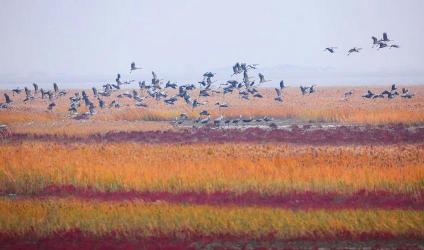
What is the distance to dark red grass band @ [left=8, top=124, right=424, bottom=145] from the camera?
34.8m

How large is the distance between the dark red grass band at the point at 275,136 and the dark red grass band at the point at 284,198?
1261 centimetres

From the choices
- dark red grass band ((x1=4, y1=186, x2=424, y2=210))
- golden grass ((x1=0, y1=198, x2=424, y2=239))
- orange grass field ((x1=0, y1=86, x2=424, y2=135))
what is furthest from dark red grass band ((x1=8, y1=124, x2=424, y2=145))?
golden grass ((x1=0, y1=198, x2=424, y2=239))

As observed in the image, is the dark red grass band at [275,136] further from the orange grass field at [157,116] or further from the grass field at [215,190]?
the orange grass field at [157,116]

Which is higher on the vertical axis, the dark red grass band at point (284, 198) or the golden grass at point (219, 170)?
the golden grass at point (219, 170)

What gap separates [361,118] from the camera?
44.8m

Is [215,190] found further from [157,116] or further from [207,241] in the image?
[157,116]

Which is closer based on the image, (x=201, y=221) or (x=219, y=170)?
(x=201, y=221)

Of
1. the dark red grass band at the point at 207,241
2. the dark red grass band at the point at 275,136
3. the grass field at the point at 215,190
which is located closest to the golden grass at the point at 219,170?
the grass field at the point at 215,190

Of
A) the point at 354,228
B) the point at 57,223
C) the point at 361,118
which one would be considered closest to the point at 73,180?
the point at 57,223

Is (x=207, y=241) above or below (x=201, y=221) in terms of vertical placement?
below

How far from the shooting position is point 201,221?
726 inches

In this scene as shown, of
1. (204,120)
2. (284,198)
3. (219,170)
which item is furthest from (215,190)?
(204,120)

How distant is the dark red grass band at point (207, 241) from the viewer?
16797mm

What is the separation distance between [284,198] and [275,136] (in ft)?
50.6
